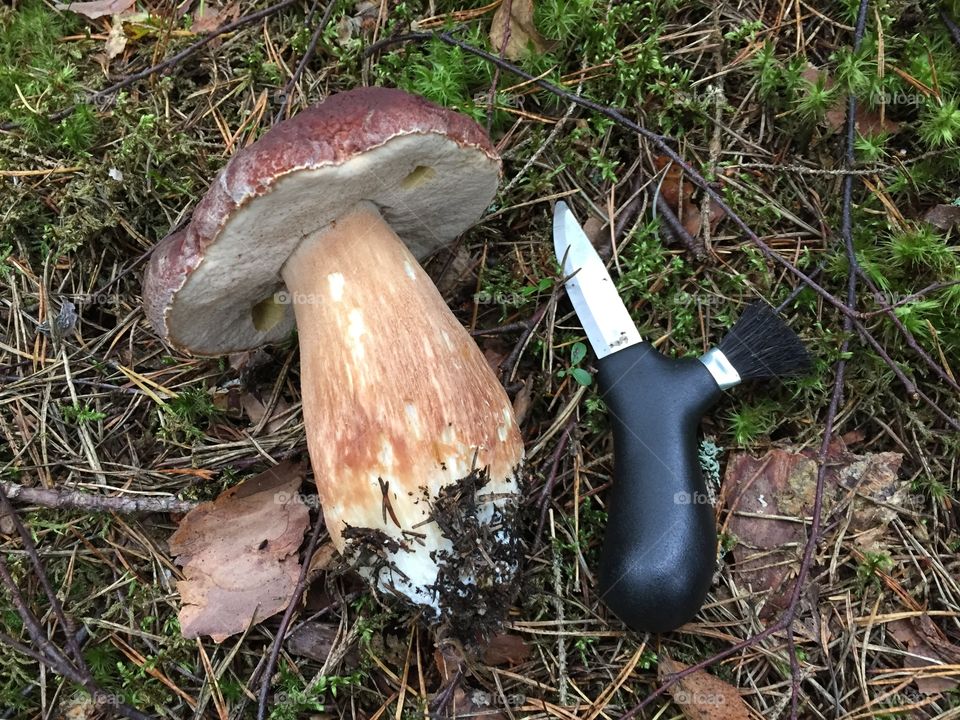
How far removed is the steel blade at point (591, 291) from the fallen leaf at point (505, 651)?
94cm

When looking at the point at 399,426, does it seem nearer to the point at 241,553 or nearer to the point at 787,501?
the point at 241,553

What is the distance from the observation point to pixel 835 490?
6.54 feet

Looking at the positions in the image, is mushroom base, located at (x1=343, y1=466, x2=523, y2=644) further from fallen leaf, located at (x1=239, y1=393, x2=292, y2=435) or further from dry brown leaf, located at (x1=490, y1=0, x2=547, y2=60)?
dry brown leaf, located at (x1=490, y1=0, x2=547, y2=60)

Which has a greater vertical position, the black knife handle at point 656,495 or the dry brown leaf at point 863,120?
the dry brown leaf at point 863,120

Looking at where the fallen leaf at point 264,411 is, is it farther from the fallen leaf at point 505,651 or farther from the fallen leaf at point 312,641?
the fallen leaf at point 505,651

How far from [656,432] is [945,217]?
1216 millimetres

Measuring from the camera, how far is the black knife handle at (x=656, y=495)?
180 cm

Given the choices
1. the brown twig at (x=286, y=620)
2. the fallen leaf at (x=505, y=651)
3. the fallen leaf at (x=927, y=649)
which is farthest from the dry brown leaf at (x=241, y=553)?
the fallen leaf at (x=927, y=649)

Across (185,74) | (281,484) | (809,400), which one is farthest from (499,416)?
(185,74)

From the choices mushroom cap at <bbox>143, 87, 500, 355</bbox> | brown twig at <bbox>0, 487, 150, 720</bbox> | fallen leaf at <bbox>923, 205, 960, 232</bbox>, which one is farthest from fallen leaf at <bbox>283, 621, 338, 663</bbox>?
fallen leaf at <bbox>923, 205, 960, 232</bbox>

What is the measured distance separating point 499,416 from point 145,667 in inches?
52.6

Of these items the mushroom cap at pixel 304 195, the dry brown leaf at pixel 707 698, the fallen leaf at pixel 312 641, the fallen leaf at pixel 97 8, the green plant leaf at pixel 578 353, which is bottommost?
the dry brown leaf at pixel 707 698

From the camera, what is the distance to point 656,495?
74.0 inches

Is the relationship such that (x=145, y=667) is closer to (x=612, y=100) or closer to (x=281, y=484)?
(x=281, y=484)
